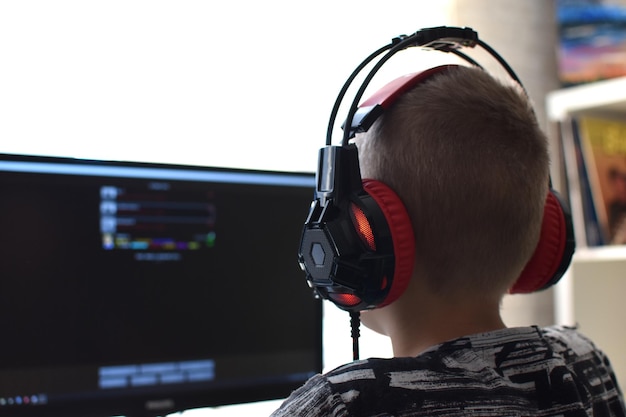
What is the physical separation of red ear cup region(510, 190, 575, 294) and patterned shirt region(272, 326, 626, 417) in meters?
0.10

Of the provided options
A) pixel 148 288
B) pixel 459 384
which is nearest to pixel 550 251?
pixel 459 384

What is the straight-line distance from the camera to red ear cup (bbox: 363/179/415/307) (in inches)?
27.0

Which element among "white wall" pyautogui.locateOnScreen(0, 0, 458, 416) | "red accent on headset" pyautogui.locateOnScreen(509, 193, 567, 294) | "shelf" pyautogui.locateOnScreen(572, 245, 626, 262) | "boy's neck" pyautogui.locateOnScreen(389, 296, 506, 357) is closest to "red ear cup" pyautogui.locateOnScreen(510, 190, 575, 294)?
"red accent on headset" pyautogui.locateOnScreen(509, 193, 567, 294)

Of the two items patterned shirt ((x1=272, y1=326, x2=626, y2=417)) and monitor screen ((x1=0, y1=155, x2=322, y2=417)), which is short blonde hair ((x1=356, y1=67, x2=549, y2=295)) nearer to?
patterned shirt ((x1=272, y1=326, x2=626, y2=417))

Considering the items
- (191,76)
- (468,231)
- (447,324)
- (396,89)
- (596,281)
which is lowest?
(596,281)

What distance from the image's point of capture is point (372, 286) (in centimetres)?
68

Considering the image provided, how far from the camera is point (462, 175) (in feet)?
2.38

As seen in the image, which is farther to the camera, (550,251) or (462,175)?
(550,251)

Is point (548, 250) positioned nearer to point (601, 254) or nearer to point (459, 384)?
point (459, 384)

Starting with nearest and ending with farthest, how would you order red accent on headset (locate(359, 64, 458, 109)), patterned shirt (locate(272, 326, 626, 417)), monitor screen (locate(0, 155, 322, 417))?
1. patterned shirt (locate(272, 326, 626, 417))
2. red accent on headset (locate(359, 64, 458, 109))
3. monitor screen (locate(0, 155, 322, 417))

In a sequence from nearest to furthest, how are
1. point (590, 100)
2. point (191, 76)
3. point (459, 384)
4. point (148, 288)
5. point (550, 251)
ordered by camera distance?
point (459, 384) < point (550, 251) < point (148, 288) < point (191, 76) < point (590, 100)

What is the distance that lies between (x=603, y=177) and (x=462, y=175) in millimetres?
1089

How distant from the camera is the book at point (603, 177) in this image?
1652 mm

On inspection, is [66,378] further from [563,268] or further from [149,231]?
[563,268]
